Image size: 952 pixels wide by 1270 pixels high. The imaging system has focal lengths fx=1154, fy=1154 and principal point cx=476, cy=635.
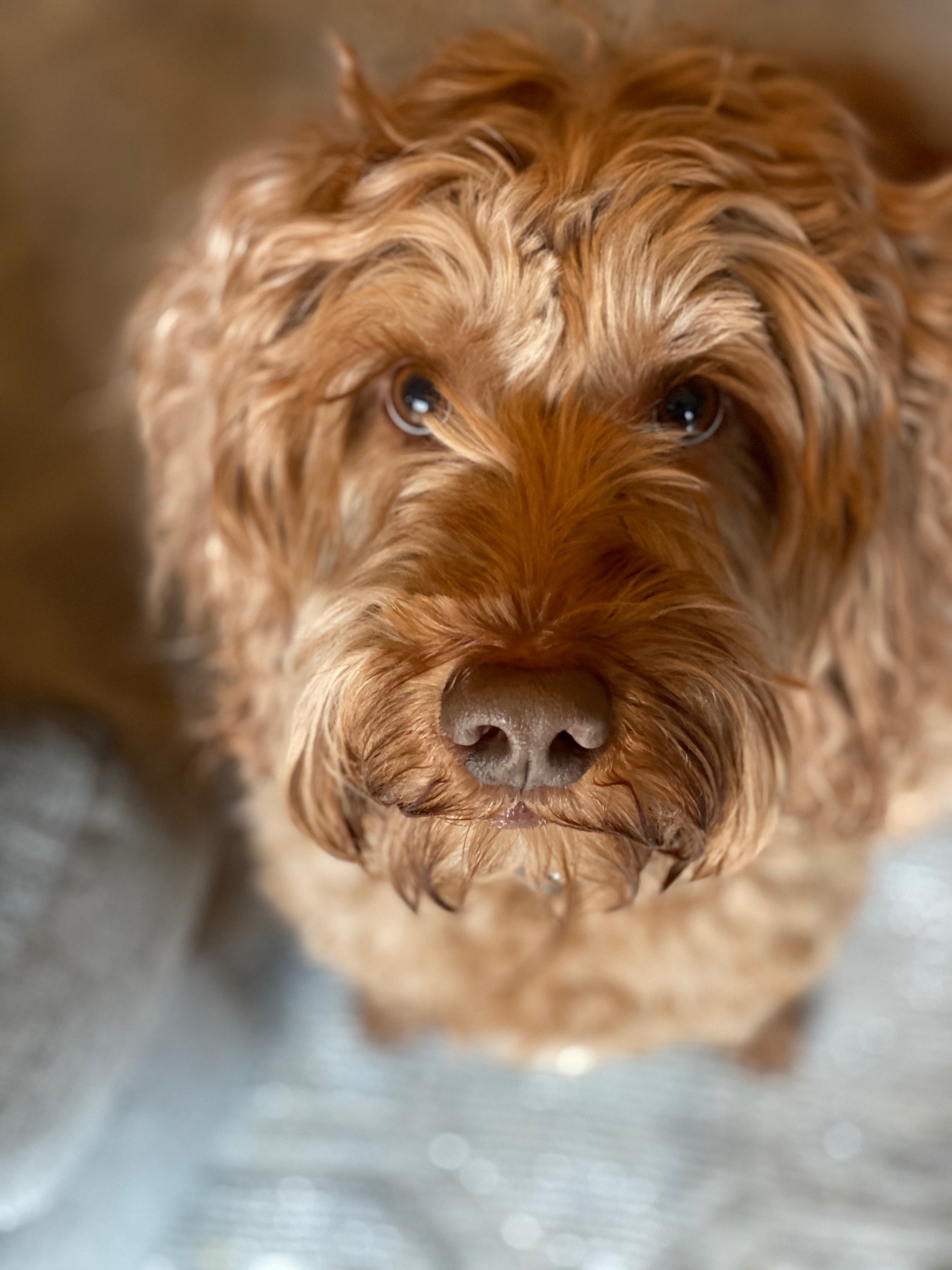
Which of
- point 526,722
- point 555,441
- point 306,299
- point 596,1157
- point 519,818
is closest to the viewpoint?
point 526,722

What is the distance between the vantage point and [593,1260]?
1.74 metres

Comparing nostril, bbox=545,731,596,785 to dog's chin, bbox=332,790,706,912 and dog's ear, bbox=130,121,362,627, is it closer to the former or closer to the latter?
dog's chin, bbox=332,790,706,912

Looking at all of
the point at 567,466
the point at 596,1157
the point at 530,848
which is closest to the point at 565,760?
the point at 530,848

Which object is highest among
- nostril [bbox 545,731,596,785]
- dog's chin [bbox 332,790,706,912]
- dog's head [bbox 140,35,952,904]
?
dog's head [bbox 140,35,952,904]

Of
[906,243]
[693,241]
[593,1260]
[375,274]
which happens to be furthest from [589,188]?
[593,1260]

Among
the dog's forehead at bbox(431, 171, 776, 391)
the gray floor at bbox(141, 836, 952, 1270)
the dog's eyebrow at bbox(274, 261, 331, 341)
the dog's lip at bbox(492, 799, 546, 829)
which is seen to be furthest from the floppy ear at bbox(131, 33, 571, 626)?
the gray floor at bbox(141, 836, 952, 1270)

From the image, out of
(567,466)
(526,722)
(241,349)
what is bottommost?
(526,722)

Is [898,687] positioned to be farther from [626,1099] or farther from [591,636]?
[626,1099]

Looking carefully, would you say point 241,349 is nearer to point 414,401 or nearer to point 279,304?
point 279,304

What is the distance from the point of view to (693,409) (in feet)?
3.48

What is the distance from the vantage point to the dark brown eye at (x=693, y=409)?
1056 mm

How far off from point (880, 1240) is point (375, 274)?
158cm

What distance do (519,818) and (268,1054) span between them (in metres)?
1.13

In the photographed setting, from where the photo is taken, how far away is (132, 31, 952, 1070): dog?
90cm
